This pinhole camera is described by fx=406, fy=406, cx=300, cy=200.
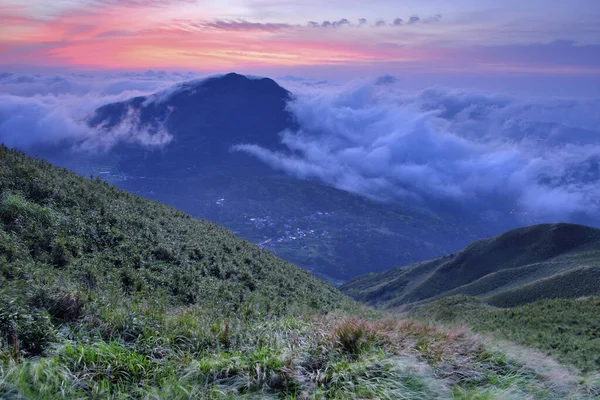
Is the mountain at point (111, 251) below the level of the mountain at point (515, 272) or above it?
above

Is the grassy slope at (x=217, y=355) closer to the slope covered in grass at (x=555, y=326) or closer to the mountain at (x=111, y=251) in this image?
the mountain at (x=111, y=251)

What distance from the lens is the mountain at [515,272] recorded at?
3769 cm

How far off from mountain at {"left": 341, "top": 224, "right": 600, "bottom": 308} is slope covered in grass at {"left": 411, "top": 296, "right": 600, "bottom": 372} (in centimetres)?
1726

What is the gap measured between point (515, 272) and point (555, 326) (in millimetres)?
43873

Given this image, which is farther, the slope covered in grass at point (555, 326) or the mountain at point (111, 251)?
the slope covered in grass at point (555, 326)

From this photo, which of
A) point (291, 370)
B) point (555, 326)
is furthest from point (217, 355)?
point (555, 326)

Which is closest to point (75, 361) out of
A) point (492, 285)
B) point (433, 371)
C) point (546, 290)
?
point (433, 371)

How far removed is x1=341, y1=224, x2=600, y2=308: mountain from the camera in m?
37.7

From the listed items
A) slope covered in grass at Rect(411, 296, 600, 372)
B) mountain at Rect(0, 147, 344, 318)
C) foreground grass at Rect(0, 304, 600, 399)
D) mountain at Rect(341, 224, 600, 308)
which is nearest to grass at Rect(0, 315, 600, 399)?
foreground grass at Rect(0, 304, 600, 399)

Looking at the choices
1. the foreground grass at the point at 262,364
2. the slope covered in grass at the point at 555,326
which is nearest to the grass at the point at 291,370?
the foreground grass at the point at 262,364

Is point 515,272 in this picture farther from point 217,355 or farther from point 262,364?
point 217,355

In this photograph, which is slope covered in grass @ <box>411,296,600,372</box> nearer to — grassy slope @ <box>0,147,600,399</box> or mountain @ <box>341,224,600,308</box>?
grassy slope @ <box>0,147,600,399</box>

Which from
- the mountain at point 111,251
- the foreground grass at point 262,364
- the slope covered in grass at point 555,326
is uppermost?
the foreground grass at point 262,364

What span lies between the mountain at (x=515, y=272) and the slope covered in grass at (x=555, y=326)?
17258mm
